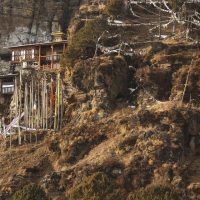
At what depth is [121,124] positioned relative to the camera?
6147cm

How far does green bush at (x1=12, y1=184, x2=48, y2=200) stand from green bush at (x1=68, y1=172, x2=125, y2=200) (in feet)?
6.39

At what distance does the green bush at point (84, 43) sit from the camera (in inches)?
2854

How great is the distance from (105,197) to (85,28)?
87.1ft

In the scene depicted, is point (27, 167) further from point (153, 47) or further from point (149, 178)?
point (153, 47)

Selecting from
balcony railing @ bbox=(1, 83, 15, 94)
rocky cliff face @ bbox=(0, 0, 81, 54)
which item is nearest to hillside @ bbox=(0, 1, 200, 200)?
balcony railing @ bbox=(1, 83, 15, 94)

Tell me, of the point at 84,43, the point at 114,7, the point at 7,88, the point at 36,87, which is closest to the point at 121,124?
the point at 84,43

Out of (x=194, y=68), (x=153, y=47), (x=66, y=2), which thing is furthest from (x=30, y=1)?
(x=194, y=68)

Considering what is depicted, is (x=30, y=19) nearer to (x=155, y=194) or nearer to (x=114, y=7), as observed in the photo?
(x=114, y=7)

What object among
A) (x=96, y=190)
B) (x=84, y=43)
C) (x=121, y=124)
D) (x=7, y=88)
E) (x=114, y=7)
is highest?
(x=114, y=7)

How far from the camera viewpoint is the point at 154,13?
8275 centimetres

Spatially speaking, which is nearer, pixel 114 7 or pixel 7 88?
pixel 114 7

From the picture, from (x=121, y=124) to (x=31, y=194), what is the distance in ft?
38.6

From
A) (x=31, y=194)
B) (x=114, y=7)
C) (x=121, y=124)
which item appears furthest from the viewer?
(x=114, y=7)

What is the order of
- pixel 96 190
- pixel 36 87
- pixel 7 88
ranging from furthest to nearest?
pixel 7 88 → pixel 36 87 → pixel 96 190
